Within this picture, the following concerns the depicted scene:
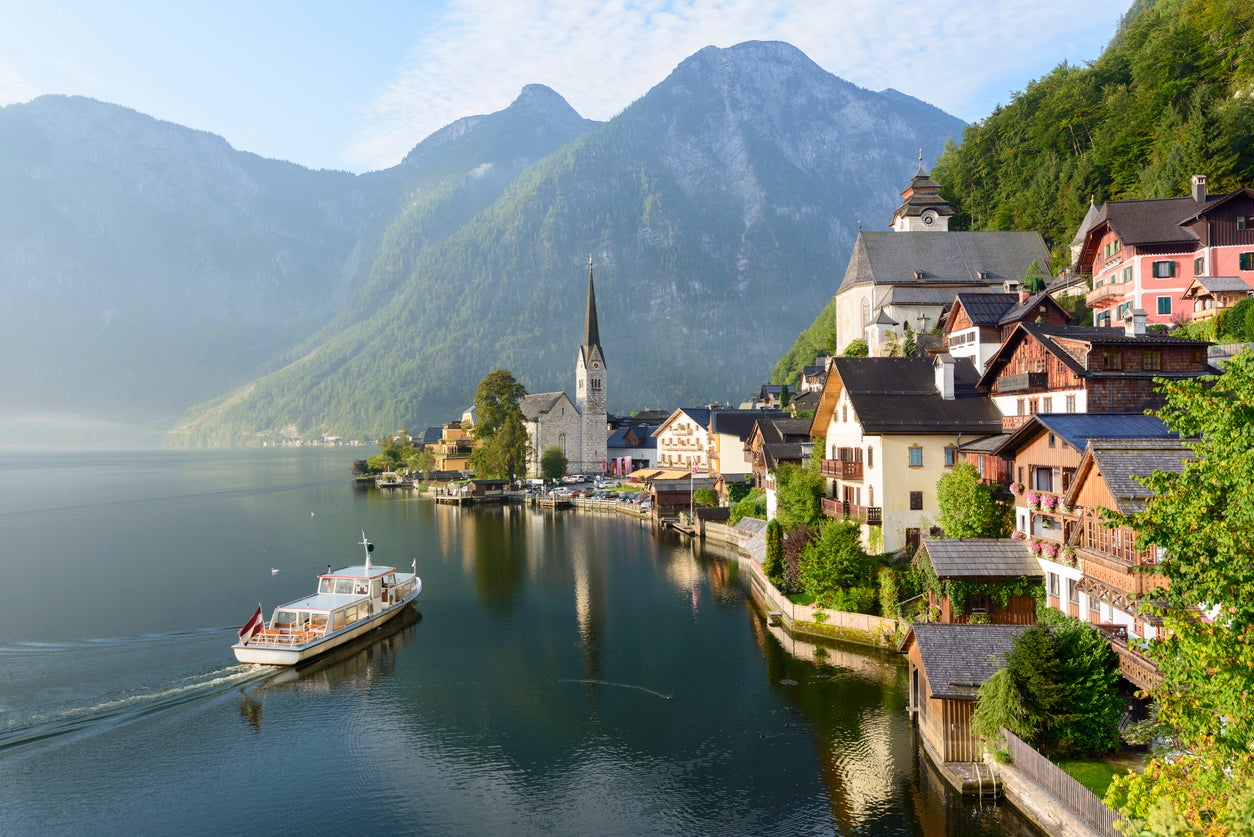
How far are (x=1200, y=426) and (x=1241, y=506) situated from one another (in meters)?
1.91

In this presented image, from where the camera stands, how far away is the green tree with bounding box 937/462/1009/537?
119 ft

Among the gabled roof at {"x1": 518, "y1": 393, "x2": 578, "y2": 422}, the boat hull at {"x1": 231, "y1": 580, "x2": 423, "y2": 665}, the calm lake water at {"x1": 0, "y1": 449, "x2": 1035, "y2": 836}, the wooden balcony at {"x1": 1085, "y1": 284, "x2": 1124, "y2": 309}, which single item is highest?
the wooden balcony at {"x1": 1085, "y1": 284, "x2": 1124, "y2": 309}

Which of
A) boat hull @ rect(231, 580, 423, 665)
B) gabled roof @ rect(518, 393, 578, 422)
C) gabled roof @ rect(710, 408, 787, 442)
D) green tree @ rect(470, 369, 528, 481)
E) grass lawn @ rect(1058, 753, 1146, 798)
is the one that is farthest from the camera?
gabled roof @ rect(518, 393, 578, 422)

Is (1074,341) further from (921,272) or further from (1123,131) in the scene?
(1123,131)

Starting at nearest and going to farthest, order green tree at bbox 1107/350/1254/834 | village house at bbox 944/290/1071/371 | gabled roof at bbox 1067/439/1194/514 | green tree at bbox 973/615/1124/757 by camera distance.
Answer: green tree at bbox 1107/350/1254/834
green tree at bbox 973/615/1124/757
gabled roof at bbox 1067/439/1194/514
village house at bbox 944/290/1071/371

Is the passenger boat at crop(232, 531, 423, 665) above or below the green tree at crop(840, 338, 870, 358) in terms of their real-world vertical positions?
below

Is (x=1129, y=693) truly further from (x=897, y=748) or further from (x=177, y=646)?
(x=177, y=646)

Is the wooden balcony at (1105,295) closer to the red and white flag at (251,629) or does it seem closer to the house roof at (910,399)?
the house roof at (910,399)

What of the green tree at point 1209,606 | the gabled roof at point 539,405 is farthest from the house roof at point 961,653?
the gabled roof at point 539,405

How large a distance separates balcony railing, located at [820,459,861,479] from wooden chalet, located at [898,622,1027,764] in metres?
17.5

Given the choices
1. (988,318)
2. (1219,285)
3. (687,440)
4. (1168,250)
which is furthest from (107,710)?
(687,440)

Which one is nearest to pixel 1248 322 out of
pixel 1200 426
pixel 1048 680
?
pixel 1048 680

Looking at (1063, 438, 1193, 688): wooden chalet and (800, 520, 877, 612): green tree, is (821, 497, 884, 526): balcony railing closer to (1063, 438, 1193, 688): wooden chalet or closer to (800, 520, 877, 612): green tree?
(800, 520, 877, 612): green tree

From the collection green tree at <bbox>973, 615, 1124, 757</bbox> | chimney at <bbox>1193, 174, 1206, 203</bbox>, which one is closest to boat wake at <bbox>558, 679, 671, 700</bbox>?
green tree at <bbox>973, 615, 1124, 757</bbox>
